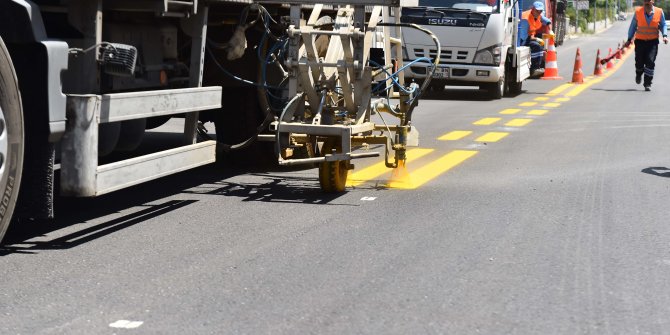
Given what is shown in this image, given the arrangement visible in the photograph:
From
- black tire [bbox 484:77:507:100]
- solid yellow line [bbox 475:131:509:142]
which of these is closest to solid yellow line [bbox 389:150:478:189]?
solid yellow line [bbox 475:131:509:142]

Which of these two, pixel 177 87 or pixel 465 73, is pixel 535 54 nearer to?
pixel 465 73

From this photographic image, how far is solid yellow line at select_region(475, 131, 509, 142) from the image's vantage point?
13.5m

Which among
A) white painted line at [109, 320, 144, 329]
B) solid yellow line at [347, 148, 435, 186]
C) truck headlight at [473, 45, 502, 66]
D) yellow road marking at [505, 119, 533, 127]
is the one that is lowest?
white painted line at [109, 320, 144, 329]

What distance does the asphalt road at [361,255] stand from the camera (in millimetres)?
5145

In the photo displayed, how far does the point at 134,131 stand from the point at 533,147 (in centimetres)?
602

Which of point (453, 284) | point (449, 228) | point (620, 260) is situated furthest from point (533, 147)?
point (453, 284)

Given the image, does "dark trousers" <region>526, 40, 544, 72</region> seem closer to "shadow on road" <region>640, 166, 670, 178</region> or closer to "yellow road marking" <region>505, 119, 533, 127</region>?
"yellow road marking" <region>505, 119, 533, 127</region>

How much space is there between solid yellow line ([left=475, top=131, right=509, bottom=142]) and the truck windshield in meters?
6.04

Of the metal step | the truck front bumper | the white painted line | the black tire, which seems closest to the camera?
the white painted line

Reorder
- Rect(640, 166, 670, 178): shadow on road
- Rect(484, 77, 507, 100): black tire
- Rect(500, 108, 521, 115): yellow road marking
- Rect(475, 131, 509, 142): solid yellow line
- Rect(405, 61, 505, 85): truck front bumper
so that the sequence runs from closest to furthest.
→ Rect(640, 166, 670, 178): shadow on road
Rect(475, 131, 509, 142): solid yellow line
Rect(500, 108, 521, 115): yellow road marking
Rect(405, 61, 505, 85): truck front bumper
Rect(484, 77, 507, 100): black tire

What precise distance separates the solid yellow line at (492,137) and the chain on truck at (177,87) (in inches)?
131

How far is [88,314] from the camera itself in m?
5.07

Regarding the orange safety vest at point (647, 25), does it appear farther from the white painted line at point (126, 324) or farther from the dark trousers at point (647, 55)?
the white painted line at point (126, 324)

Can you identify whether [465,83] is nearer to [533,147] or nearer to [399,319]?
[533,147]
